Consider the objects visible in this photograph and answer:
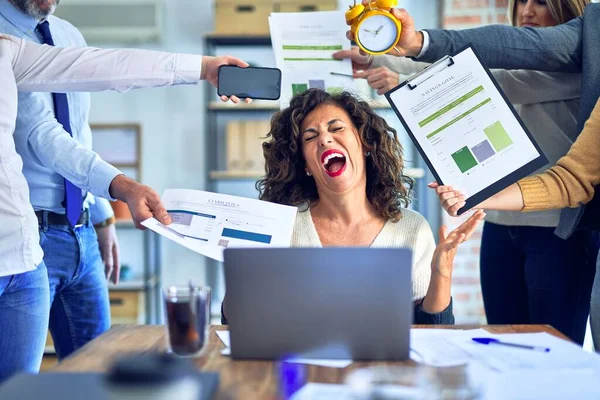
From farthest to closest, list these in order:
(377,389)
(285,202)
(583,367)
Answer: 1. (285,202)
2. (583,367)
3. (377,389)

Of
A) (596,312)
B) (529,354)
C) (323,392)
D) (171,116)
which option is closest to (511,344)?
(529,354)

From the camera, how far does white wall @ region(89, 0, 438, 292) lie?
4348 mm

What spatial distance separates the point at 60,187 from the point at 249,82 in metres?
0.64

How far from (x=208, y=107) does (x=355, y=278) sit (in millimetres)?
3127

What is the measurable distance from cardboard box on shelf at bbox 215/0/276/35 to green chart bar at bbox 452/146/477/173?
2.54 meters

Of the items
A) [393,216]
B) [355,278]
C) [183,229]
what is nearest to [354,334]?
[355,278]

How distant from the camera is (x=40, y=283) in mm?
1623

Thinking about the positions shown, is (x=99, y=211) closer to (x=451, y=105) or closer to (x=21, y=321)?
(x=21, y=321)

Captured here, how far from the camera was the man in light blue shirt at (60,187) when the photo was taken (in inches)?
69.8

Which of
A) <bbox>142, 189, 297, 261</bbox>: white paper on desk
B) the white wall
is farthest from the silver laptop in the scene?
the white wall

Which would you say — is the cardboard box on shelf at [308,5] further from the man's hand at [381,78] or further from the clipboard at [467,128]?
the clipboard at [467,128]

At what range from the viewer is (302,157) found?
2043mm

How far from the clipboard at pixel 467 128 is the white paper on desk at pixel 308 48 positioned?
36 centimetres

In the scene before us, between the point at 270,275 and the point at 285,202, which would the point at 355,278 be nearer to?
the point at 270,275
